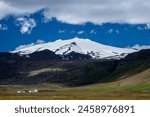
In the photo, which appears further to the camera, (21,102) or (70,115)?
(21,102)

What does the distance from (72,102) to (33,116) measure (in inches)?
170

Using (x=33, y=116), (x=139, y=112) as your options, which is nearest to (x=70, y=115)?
(x=33, y=116)

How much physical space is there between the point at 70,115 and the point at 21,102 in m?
5.14

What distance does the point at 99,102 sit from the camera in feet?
123

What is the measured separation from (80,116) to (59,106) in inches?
104

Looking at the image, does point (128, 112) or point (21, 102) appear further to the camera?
point (21, 102)

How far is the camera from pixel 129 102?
1495 inches

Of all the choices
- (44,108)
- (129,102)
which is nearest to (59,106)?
(44,108)

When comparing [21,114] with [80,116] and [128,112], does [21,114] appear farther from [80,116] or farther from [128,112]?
[128,112]

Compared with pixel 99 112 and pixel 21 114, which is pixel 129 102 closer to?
pixel 99 112

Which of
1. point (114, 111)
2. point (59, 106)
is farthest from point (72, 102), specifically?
point (114, 111)

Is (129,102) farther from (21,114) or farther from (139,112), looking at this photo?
(21,114)

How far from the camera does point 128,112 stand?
1398 inches

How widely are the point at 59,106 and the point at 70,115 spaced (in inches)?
77.2
